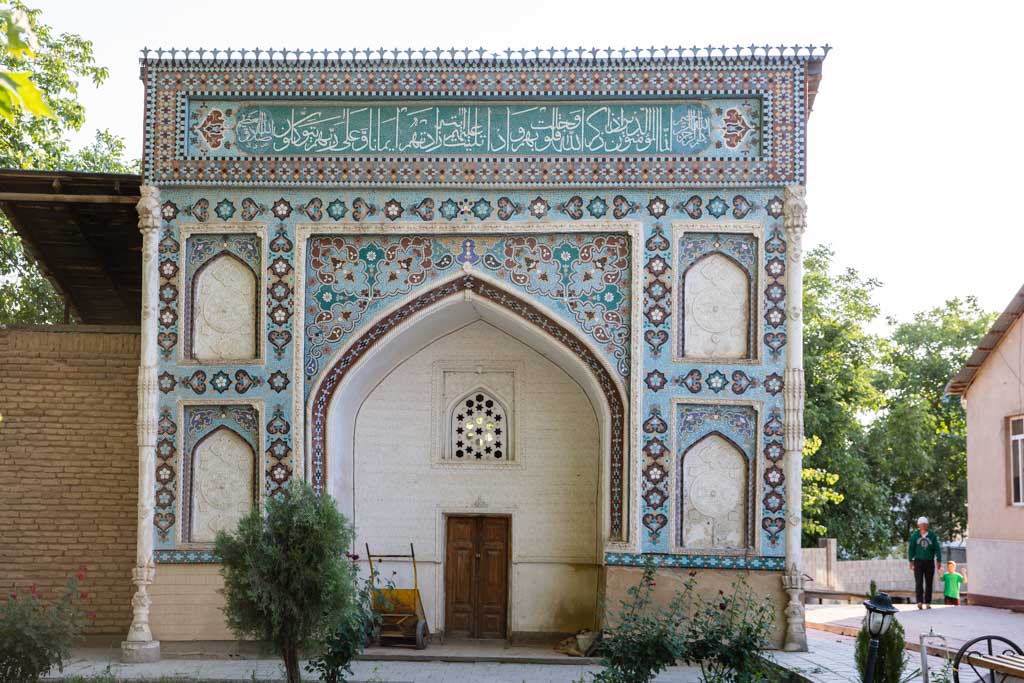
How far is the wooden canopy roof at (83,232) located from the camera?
12055 millimetres

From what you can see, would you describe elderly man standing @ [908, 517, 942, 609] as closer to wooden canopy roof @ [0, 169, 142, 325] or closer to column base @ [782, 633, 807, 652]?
column base @ [782, 633, 807, 652]

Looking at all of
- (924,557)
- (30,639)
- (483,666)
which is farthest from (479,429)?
(924,557)

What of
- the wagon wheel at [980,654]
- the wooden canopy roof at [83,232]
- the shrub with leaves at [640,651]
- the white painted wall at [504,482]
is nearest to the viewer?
the wagon wheel at [980,654]

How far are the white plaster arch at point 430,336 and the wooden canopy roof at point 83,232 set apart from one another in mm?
2954

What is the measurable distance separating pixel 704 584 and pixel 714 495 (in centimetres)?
85

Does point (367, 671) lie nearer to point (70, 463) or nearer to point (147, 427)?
point (147, 427)

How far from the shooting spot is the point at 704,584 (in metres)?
11.2

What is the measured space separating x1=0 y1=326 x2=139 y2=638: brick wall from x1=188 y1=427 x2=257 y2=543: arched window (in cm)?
110

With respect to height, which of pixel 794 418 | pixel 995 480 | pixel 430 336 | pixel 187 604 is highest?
pixel 430 336

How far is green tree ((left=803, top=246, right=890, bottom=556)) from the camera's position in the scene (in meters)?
24.2

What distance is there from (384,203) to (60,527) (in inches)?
191

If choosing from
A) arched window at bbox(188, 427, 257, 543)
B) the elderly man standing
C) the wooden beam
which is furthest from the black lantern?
the elderly man standing

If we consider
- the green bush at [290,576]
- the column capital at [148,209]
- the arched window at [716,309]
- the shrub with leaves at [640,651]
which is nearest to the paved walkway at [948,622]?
the shrub with leaves at [640,651]

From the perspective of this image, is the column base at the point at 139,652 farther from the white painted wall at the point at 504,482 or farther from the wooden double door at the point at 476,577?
the wooden double door at the point at 476,577
